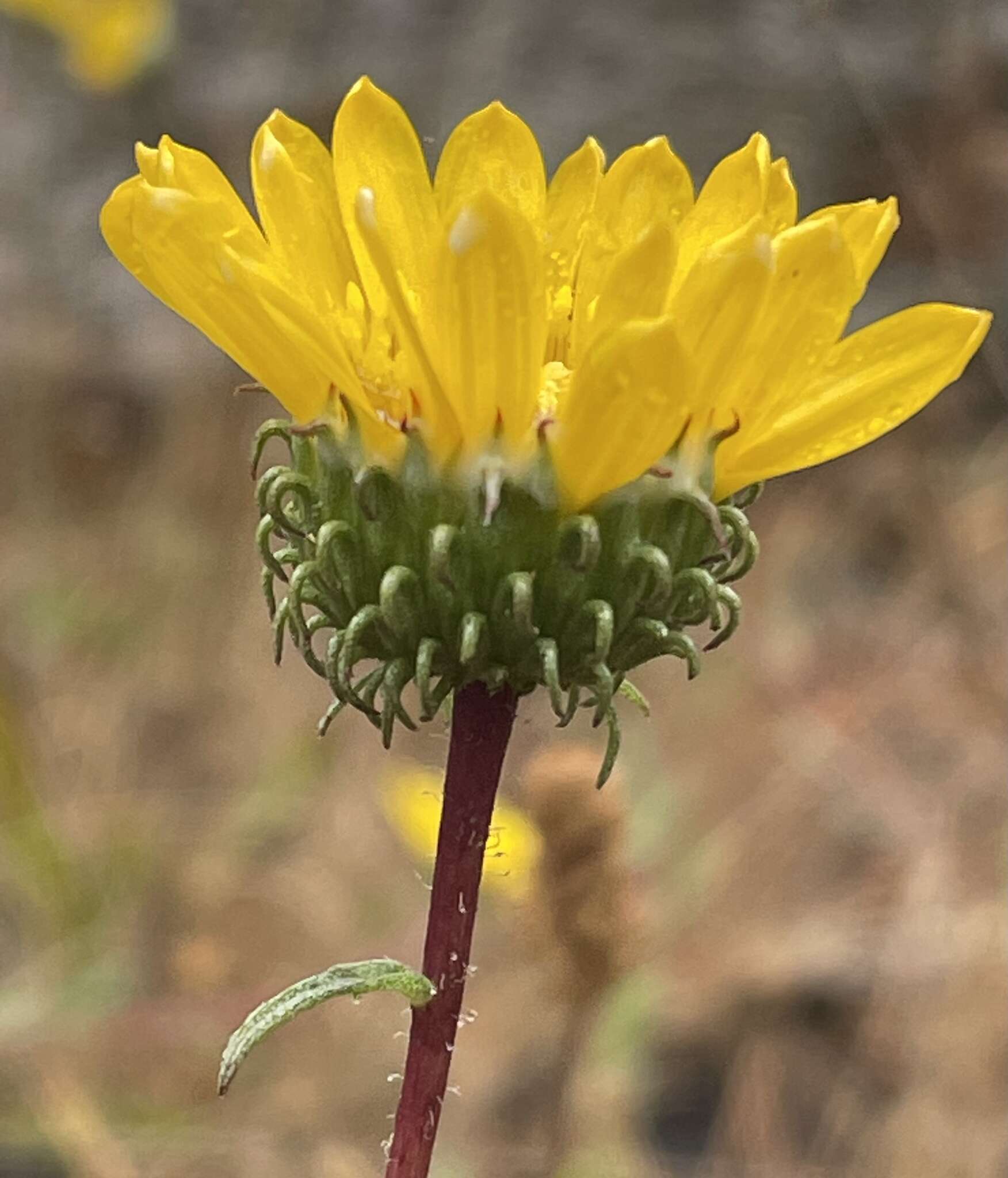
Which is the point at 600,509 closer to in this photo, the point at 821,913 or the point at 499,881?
the point at 499,881

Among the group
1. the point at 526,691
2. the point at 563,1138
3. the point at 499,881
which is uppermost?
the point at 526,691

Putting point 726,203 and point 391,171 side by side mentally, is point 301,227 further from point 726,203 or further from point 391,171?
point 726,203

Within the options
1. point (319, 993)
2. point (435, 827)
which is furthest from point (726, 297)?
point (435, 827)

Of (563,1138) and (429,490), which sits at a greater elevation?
(429,490)

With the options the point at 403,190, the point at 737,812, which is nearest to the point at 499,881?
the point at 737,812

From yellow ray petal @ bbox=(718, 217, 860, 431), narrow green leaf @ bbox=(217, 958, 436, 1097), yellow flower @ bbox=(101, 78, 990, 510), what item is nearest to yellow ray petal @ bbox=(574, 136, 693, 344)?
yellow flower @ bbox=(101, 78, 990, 510)

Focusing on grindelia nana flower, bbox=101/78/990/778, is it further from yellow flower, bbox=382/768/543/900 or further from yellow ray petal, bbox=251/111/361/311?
yellow flower, bbox=382/768/543/900

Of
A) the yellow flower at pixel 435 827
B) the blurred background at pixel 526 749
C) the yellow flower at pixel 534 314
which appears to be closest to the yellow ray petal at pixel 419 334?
the yellow flower at pixel 534 314
